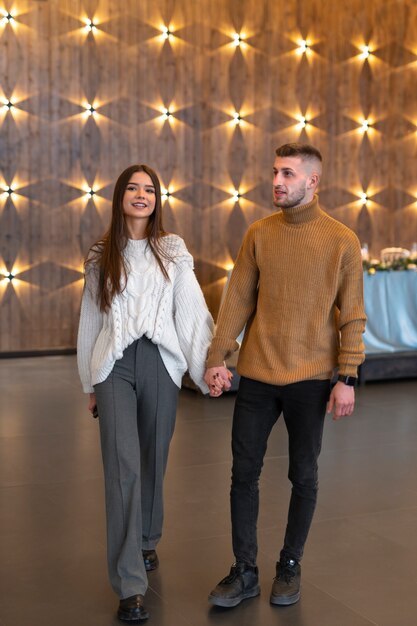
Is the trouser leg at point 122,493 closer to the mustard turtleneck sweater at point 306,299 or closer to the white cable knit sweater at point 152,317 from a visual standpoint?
the white cable knit sweater at point 152,317

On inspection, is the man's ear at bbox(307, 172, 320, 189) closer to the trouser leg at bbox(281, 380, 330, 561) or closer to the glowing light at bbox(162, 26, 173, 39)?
the trouser leg at bbox(281, 380, 330, 561)

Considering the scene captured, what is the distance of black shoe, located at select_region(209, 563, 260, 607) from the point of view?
3.16 metres

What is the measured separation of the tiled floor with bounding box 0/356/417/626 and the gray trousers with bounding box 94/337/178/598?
0.66 ft

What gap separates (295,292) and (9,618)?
1530mm

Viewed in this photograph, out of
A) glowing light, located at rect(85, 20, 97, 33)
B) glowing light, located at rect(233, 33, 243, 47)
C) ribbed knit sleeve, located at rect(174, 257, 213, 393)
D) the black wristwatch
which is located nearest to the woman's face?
ribbed knit sleeve, located at rect(174, 257, 213, 393)

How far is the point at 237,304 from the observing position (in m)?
3.26

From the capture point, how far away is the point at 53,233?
9922mm

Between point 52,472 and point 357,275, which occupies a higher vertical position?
point 357,275

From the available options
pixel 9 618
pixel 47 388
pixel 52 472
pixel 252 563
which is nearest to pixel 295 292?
pixel 252 563

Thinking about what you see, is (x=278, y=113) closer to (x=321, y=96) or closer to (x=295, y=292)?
(x=321, y=96)

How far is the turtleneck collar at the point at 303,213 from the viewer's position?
3088mm

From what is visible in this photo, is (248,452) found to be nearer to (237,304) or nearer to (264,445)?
(264,445)

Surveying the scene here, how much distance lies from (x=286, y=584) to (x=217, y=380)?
0.80 m

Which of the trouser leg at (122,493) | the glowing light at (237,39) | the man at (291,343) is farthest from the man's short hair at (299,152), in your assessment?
the glowing light at (237,39)
